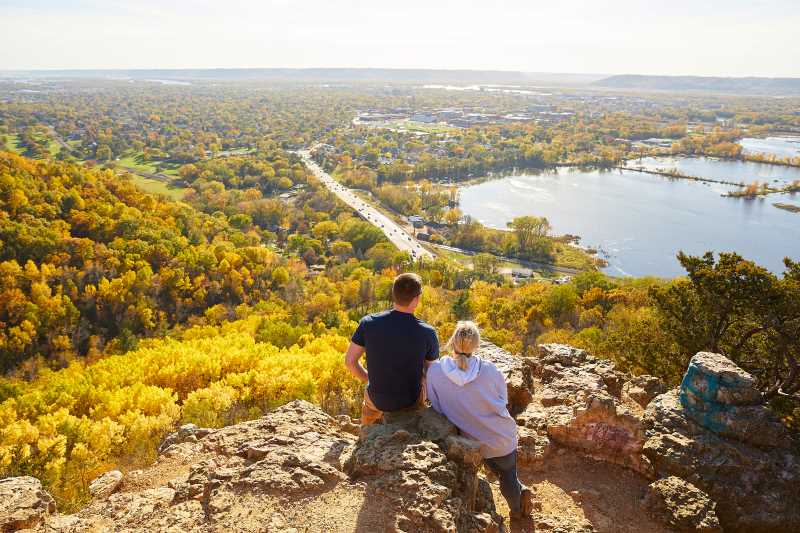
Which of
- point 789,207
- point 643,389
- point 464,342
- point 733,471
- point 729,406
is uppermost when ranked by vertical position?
point 464,342

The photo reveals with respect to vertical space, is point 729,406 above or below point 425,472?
below

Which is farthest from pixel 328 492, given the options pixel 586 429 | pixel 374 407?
pixel 586 429

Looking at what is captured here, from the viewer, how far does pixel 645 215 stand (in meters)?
78.6

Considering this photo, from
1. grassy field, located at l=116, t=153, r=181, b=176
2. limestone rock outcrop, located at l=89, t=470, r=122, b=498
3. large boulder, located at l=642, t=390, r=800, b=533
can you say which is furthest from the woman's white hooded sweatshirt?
grassy field, located at l=116, t=153, r=181, b=176

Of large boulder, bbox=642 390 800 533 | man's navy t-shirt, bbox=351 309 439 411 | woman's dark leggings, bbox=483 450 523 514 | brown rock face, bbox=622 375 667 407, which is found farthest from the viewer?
brown rock face, bbox=622 375 667 407

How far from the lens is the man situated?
17.2ft

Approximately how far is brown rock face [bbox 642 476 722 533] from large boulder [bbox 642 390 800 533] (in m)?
0.49

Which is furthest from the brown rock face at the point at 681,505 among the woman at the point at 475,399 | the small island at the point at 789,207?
the small island at the point at 789,207

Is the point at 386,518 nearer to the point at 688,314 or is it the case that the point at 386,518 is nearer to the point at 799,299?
the point at 799,299

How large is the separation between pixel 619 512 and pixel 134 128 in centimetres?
17148

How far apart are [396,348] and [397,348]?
0.01 metres

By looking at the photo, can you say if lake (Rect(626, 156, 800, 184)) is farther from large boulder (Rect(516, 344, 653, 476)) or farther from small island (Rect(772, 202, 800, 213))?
large boulder (Rect(516, 344, 653, 476))

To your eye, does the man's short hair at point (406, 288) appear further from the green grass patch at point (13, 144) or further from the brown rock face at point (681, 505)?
the green grass patch at point (13, 144)

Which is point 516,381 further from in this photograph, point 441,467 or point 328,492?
point 328,492
